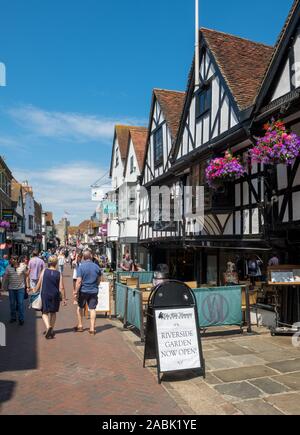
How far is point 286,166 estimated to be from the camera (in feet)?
28.5

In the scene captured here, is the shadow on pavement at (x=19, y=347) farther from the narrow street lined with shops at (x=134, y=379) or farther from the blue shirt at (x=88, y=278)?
the blue shirt at (x=88, y=278)

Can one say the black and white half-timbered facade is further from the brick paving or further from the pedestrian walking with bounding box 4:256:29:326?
the pedestrian walking with bounding box 4:256:29:326

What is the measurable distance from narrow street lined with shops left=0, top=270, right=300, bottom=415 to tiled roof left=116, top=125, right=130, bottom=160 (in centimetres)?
2126

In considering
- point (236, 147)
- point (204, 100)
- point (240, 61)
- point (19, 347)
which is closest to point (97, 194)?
point (204, 100)

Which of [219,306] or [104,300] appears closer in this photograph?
[219,306]

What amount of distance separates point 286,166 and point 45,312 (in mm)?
6005

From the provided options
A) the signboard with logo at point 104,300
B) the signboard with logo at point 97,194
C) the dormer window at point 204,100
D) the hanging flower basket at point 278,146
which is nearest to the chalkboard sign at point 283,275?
the hanging flower basket at point 278,146

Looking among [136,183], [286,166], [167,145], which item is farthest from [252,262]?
[136,183]

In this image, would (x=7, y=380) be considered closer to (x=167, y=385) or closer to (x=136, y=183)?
(x=167, y=385)

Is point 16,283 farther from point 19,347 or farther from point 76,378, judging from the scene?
point 76,378

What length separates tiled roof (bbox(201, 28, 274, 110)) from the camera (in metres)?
10.9

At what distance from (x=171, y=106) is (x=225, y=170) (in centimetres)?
924

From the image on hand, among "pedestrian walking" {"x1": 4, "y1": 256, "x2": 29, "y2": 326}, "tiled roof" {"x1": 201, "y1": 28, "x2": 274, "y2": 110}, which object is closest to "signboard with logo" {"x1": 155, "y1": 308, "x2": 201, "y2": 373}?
"pedestrian walking" {"x1": 4, "y1": 256, "x2": 29, "y2": 326}

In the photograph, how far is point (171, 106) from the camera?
18.1 metres
